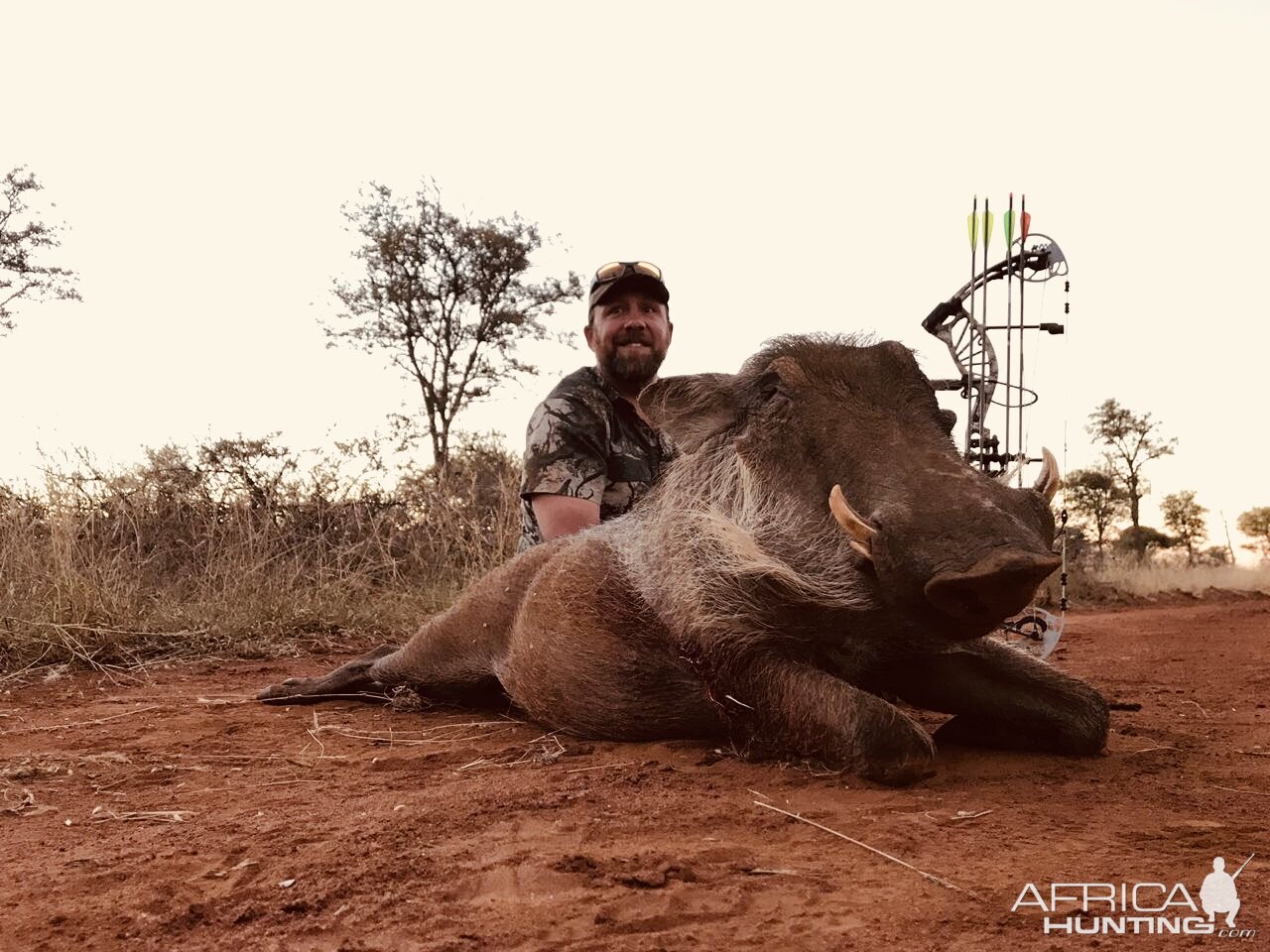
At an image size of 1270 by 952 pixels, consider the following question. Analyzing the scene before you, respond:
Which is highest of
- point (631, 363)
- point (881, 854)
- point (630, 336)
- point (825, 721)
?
point (630, 336)

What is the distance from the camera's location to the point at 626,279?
15.9ft

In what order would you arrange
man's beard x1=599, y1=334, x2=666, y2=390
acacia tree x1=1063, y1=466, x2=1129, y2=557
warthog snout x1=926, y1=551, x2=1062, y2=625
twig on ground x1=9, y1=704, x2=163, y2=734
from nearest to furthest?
warthog snout x1=926, y1=551, x2=1062, y2=625 → twig on ground x1=9, y1=704, x2=163, y2=734 → man's beard x1=599, y1=334, x2=666, y2=390 → acacia tree x1=1063, y1=466, x2=1129, y2=557

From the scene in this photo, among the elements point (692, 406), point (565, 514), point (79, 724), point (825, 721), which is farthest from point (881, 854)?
point (79, 724)

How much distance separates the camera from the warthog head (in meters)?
2.13

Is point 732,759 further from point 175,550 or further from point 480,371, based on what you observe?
point 480,371

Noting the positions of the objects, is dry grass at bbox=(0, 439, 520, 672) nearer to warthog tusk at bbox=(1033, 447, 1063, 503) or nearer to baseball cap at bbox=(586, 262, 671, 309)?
baseball cap at bbox=(586, 262, 671, 309)

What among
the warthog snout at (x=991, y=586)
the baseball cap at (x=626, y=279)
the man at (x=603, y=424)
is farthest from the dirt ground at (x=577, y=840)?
the baseball cap at (x=626, y=279)

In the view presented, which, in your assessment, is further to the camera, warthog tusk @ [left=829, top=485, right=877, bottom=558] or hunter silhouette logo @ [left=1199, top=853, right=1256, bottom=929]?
warthog tusk @ [left=829, top=485, right=877, bottom=558]

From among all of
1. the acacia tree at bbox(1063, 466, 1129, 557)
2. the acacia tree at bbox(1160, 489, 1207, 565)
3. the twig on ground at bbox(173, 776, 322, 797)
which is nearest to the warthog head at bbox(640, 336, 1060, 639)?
the twig on ground at bbox(173, 776, 322, 797)

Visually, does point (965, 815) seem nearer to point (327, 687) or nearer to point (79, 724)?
point (327, 687)

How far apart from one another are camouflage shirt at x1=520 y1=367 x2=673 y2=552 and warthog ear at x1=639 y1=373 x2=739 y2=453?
46.1 inches

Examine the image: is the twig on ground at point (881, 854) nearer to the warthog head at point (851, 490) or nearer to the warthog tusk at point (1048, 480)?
the warthog head at point (851, 490)

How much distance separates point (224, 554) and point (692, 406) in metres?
5.79

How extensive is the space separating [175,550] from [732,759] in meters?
6.57
